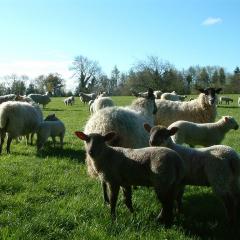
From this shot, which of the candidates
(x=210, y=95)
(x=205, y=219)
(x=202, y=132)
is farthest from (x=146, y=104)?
(x=205, y=219)

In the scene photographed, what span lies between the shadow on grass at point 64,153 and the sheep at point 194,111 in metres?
3.42

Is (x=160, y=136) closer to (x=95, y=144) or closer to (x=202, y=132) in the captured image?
(x=95, y=144)

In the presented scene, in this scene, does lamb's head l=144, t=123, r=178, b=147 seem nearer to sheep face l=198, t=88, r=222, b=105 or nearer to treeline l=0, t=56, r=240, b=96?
sheep face l=198, t=88, r=222, b=105

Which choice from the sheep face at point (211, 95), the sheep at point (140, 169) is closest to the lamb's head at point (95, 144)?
the sheep at point (140, 169)

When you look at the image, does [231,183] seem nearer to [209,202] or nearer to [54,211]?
[209,202]

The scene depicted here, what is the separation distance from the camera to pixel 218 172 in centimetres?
627

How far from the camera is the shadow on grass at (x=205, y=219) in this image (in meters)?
5.89

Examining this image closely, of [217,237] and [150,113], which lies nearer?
[217,237]

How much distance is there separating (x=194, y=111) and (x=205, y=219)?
8.63 metres

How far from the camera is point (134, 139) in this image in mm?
8023

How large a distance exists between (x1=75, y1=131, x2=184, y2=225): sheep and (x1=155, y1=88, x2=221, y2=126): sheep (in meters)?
8.42

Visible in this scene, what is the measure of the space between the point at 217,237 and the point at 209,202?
168 cm

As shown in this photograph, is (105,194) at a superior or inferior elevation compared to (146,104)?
inferior

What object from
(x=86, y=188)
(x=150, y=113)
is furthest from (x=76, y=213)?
(x=150, y=113)
